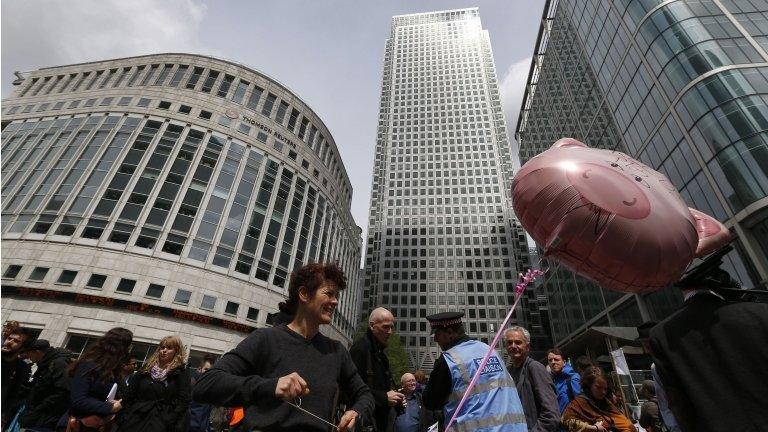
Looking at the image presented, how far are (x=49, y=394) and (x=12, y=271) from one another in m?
29.1

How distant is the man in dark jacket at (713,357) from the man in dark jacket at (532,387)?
173 cm

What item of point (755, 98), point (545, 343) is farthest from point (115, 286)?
point (545, 343)

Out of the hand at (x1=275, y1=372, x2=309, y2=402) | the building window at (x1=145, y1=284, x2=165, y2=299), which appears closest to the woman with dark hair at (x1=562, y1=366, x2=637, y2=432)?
the hand at (x1=275, y1=372, x2=309, y2=402)

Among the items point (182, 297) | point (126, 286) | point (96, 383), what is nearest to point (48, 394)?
point (96, 383)

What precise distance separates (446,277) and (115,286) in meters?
56.8

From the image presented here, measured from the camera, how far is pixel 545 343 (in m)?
63.5

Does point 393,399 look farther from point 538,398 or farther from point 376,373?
point 538,398

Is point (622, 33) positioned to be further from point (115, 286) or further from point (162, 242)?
point (115, 286)

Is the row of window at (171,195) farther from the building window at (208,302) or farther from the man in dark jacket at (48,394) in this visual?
the man in dark jacket at (48,394)

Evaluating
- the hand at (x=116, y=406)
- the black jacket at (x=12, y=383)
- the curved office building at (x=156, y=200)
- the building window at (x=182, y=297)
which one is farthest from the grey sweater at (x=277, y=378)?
the building window at (x=182, y=297)

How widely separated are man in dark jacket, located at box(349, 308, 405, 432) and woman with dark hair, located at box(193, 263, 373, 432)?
4.52ft

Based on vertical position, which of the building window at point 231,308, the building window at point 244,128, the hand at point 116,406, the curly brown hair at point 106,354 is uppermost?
the building window at point 244,128

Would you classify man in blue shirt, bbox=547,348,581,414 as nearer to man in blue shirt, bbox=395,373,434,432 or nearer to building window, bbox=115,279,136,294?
man in blue shirt, bbox=395,373,434,432

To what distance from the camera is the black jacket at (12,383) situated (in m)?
4.19
